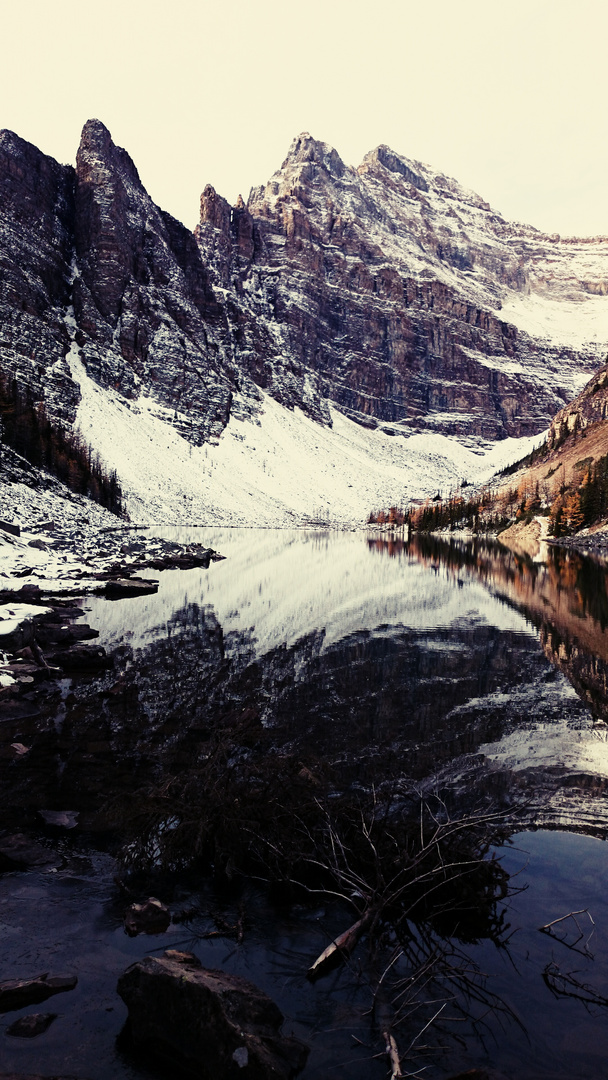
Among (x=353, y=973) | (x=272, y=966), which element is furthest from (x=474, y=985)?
(x=272, y=966)

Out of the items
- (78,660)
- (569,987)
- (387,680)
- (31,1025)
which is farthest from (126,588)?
(569,987)

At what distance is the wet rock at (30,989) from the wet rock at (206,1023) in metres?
0.87

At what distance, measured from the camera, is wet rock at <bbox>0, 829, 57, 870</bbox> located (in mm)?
7789

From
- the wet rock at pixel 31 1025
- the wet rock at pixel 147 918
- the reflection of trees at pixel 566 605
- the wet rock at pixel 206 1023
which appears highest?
the wet rock at pixel 206 1023

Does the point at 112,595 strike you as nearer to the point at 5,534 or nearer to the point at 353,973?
the point at 5,534

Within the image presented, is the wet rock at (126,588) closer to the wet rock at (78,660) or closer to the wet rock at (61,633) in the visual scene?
the wet rock at (61,633)

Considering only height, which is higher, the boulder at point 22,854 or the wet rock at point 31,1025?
the wet rock at point 31,1025

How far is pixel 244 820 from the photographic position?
24.8 ft

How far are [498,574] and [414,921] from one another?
49618mm

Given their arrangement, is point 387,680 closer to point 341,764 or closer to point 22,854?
point 341,764

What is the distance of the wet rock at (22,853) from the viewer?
779cm

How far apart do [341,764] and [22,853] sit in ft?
19.3

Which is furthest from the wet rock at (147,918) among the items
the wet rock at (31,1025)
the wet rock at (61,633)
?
the wet rock at (61,633)

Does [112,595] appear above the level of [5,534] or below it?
below
